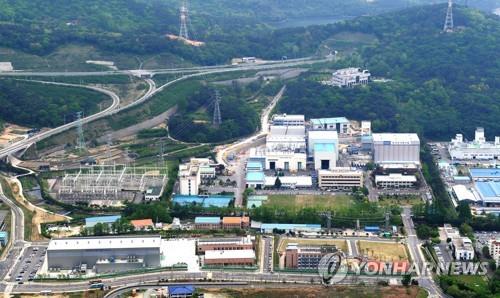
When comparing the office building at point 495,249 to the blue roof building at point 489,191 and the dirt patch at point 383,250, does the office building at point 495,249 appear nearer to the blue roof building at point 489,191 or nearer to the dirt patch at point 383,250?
the dirt patch at point 383,250

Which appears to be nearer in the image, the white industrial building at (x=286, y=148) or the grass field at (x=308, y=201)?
the grass field at (x=308, y=201)

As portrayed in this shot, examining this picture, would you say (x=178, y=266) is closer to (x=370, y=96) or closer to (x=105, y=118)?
(x=105, y=118)

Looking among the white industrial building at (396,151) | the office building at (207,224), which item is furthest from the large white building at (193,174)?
the white industrial building at (396,151)

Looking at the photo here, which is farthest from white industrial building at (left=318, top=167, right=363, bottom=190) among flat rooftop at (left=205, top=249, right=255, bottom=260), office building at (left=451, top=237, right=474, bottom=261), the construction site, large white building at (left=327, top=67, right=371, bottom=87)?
large white building at (left=327, top=67, right=371, bottom=87)

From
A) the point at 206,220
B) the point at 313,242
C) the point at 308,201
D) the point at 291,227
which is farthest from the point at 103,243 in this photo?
the point at 308,201

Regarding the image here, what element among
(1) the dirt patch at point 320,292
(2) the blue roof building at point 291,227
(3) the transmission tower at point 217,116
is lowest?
(1) the dirt patch at point 320,292

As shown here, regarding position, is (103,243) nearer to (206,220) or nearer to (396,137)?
(206,220)
